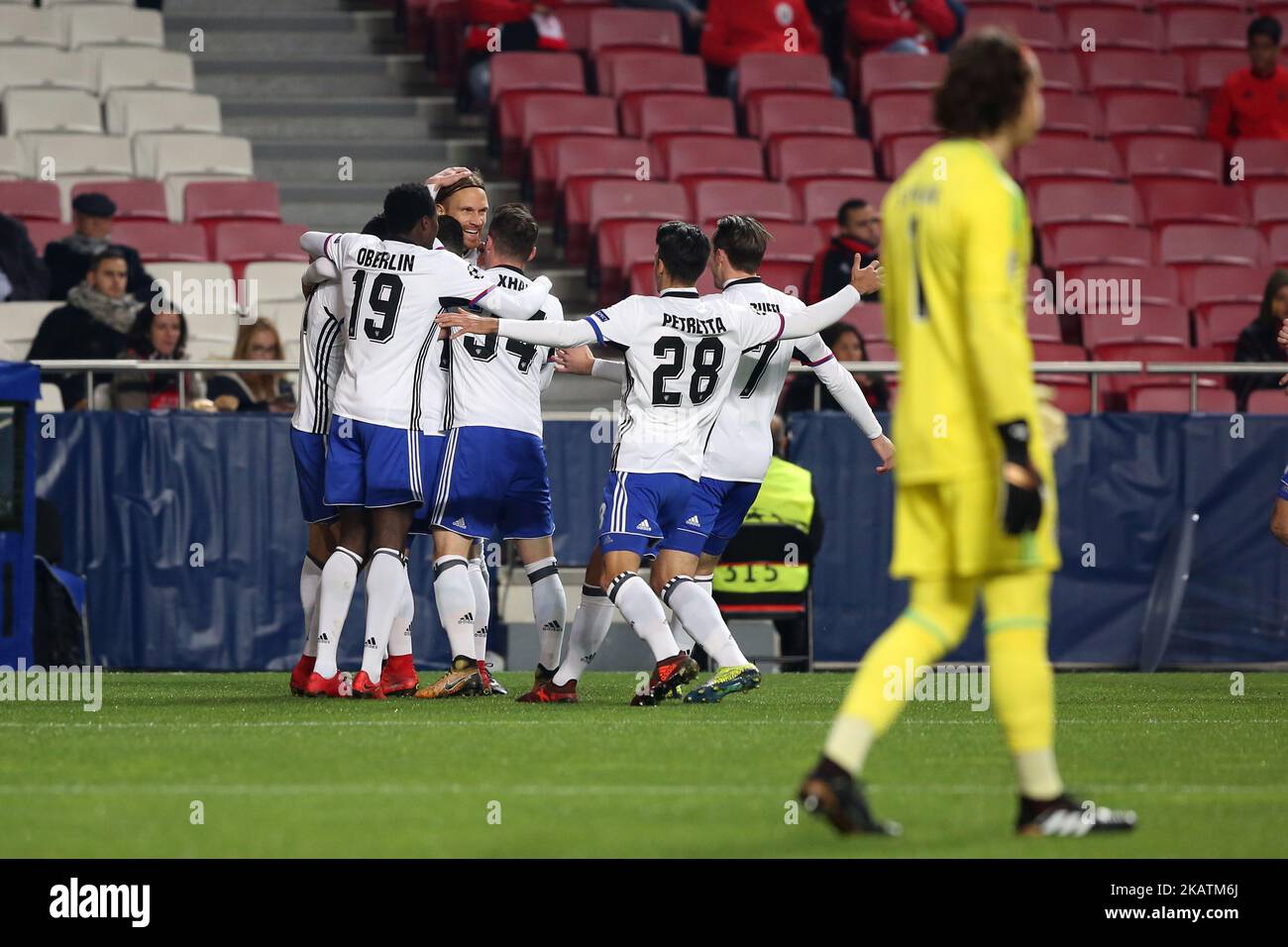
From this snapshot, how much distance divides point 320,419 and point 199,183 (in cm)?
634

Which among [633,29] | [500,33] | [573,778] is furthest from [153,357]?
[573,778]

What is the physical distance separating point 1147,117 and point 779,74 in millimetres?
3292

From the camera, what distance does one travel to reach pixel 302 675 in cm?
922

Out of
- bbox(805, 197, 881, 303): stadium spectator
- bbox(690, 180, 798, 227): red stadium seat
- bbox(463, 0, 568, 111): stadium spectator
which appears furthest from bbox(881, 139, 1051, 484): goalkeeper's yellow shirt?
bbox(463, 0, 568, 111): stadium spectator

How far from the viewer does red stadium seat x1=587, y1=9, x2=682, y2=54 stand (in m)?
17.0

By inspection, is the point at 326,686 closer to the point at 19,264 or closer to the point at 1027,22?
the point at 19,264

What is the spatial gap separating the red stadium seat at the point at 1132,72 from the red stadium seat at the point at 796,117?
103 inches

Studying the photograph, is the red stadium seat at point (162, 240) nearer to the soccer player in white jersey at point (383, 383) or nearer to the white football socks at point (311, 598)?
the white football socks at point (311, 598)

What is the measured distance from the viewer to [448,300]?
28.5 feet

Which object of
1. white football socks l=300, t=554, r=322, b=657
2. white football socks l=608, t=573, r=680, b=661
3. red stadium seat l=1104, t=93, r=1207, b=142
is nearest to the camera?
white football socks l=608, t=573, r=680, b=661

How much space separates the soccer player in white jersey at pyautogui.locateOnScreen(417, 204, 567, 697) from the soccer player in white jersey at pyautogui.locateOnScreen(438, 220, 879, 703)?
20.5 inches

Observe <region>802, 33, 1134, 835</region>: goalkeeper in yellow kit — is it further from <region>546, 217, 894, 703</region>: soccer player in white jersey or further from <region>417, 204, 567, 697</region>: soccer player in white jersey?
<region>417, 204, 567, 697</region>: soccer player in white jersey
